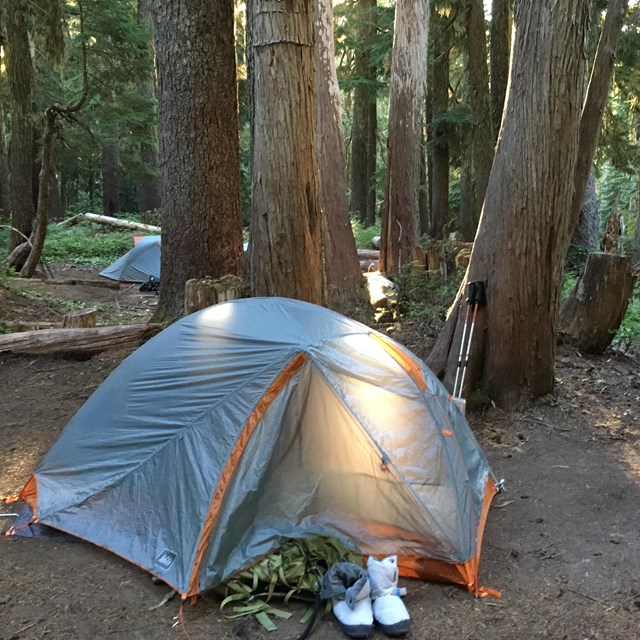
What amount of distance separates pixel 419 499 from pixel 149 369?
186 cm

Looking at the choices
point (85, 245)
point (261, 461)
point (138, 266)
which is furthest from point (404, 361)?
point (85, 245)

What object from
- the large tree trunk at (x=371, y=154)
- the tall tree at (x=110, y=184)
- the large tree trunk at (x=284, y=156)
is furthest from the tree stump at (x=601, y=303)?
the tall tree at (x=110, y=184)

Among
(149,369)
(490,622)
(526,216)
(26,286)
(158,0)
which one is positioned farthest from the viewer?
(26,286)

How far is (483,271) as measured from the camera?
5945 millimetres

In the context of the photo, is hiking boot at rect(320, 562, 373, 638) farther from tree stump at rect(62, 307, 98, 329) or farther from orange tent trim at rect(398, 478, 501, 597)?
tree stump at rect(62, 307, 98, 329)

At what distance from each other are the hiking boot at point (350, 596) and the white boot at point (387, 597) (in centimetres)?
5

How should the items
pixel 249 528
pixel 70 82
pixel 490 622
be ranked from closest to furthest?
pixel 490 622
pixel 249 528
pixel 70 82

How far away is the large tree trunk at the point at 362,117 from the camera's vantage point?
59.9 ft

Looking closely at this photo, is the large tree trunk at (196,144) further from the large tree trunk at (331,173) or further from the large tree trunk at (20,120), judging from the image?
the large tree trunk at (20,120)

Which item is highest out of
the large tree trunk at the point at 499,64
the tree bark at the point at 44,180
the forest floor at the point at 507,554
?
the large tree trunk at the point at 499,64

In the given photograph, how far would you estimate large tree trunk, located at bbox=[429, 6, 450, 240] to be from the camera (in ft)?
52.6

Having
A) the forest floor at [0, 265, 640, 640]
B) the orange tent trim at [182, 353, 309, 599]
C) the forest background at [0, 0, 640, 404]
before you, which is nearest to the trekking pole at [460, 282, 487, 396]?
the forest background at [0, 0, 640, 404]

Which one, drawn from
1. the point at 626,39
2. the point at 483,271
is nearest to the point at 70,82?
the point at 626,39

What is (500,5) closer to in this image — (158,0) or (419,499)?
(158,0)
